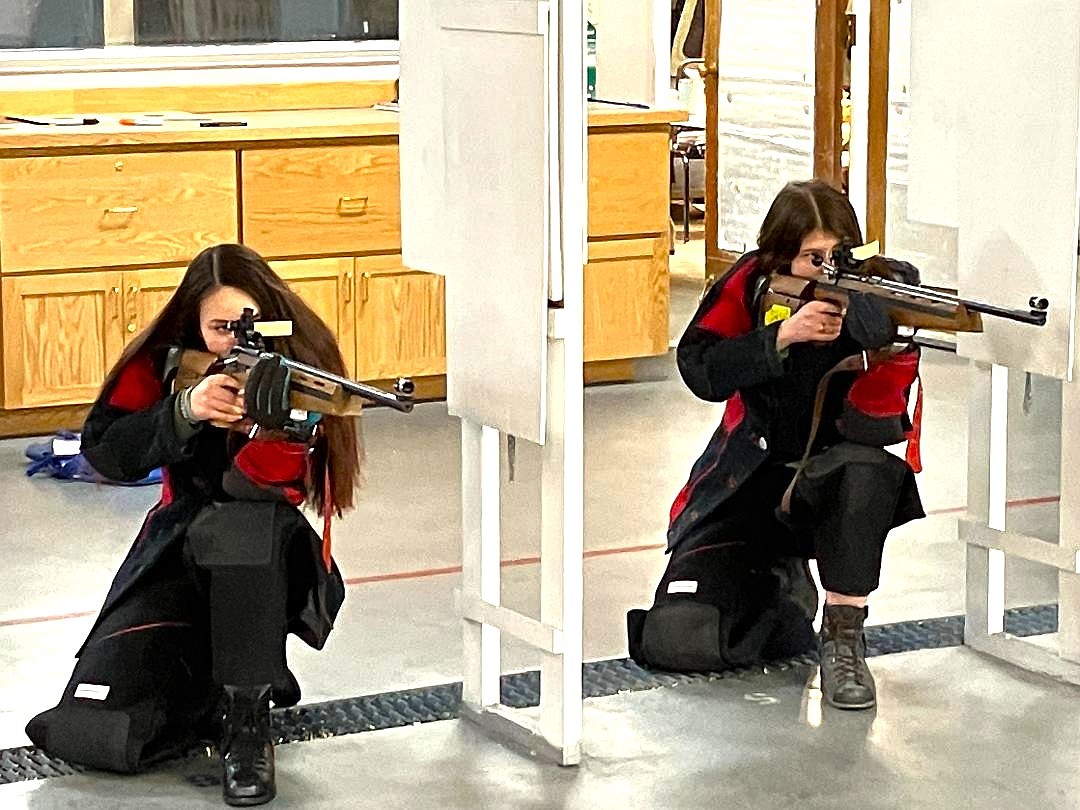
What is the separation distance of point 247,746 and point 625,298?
3.43 meters

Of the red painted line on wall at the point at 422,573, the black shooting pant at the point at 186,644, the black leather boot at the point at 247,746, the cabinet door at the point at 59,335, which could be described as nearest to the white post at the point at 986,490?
the red painted line on wall at the point at 422,573

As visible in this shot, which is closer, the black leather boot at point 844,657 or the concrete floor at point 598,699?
the concrete floor at point 598,699

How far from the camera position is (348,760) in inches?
125

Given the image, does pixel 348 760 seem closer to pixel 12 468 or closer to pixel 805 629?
pixel 805 629

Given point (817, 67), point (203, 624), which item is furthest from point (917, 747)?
point (817, 67)

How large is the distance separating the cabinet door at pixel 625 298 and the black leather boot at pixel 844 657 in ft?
9.13

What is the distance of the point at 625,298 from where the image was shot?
6.29 meters

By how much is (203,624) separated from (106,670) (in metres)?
0.19

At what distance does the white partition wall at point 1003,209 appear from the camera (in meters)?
3.31

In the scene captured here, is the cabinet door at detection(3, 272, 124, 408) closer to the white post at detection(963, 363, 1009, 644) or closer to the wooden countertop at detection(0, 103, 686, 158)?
the wooden countertop at detection(0, 103, 686, 158)

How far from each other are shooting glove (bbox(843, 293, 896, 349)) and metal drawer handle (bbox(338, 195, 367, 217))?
2.68 meters

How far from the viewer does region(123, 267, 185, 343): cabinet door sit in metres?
5.59

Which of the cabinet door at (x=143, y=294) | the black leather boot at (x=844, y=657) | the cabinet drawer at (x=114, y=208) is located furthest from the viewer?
the cabinet door at (x=143, y=294)

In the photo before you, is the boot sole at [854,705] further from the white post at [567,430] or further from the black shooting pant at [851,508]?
the white post at [567,430]
